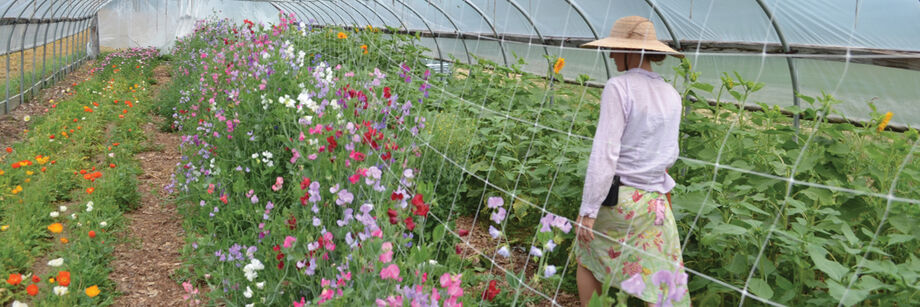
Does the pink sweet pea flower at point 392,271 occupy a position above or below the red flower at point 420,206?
below

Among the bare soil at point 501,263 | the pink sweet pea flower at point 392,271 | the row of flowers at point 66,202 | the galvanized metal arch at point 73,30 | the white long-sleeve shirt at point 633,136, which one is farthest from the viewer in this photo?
the galvanized metal arch at point 73,30

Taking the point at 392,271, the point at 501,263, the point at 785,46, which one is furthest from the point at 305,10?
the point at 392,271

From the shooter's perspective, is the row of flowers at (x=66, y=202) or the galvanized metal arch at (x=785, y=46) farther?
the galvanized metal arch at (x=785, y=46)

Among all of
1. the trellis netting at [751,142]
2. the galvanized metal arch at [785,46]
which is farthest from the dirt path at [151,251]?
the galvanized metal arch at [785,46]

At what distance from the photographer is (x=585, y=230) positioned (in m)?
1.93

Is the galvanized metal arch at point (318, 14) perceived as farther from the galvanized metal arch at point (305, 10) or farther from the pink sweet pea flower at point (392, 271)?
the pink sweet pea flower at point (392, 271)

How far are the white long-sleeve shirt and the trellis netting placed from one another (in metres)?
0.10

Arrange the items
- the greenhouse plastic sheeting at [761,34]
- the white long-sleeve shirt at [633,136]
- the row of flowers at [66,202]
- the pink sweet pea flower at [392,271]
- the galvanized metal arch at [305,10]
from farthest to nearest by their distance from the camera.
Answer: the galvanized metal arch at [305,10] → the greenhouse plastic sheeting at [761,34] → the row of flowers at [66,202] → the white long-sleeve shirt at [633,136] → the pink sweet pea flower at [392,271]

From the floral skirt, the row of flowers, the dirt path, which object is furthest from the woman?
the dirt path

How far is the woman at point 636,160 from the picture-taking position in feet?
5.93

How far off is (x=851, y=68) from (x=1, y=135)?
651 centimetres

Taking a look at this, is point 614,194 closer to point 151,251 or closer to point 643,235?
point 643,235

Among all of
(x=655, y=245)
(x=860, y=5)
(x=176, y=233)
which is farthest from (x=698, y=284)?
(x=176, y=233)

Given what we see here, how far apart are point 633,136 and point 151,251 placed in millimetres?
2452
